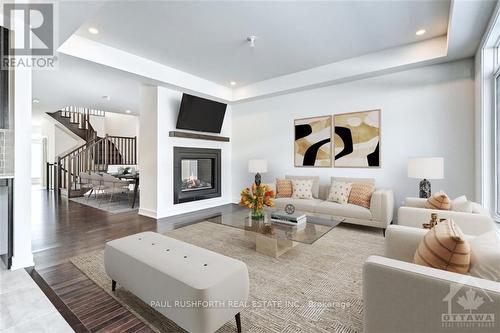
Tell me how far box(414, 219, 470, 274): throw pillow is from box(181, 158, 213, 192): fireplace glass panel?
15.1 ft

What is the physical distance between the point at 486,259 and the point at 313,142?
12.8ft

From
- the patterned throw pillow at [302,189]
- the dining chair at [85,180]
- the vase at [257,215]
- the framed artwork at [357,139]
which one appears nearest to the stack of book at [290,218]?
the vase at [257,215]

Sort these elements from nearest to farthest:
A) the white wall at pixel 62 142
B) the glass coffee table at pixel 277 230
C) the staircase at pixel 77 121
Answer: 1. the glass coffee table at pixel 277 230
2. the staircase at pixel 77 121
3. the white wall at pixel 62 142

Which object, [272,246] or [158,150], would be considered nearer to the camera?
[272,246]

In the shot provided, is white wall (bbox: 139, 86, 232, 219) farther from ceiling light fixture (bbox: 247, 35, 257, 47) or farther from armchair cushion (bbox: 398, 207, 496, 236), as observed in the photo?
armchair cushion (bbox: 398, 207, 496, 236)

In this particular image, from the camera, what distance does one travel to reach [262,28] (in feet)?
10.6

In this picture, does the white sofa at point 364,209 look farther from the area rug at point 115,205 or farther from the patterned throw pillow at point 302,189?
the area rug at point 115,205

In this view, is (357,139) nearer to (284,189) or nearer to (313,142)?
(313,142)

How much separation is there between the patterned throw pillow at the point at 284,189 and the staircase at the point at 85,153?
20.5 ft

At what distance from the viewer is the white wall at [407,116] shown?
3615 mm

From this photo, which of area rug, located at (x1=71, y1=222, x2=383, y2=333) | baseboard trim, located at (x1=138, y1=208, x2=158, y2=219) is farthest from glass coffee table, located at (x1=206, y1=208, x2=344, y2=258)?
A: baseboard trim, located at (x1=138, y1=208, x2=158, y2=219)

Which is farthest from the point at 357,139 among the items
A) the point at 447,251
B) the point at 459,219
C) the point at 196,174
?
the point at 196,174

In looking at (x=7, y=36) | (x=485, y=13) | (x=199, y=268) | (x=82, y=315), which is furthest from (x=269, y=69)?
(x=82, y=315)

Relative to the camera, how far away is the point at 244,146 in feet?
20.1
